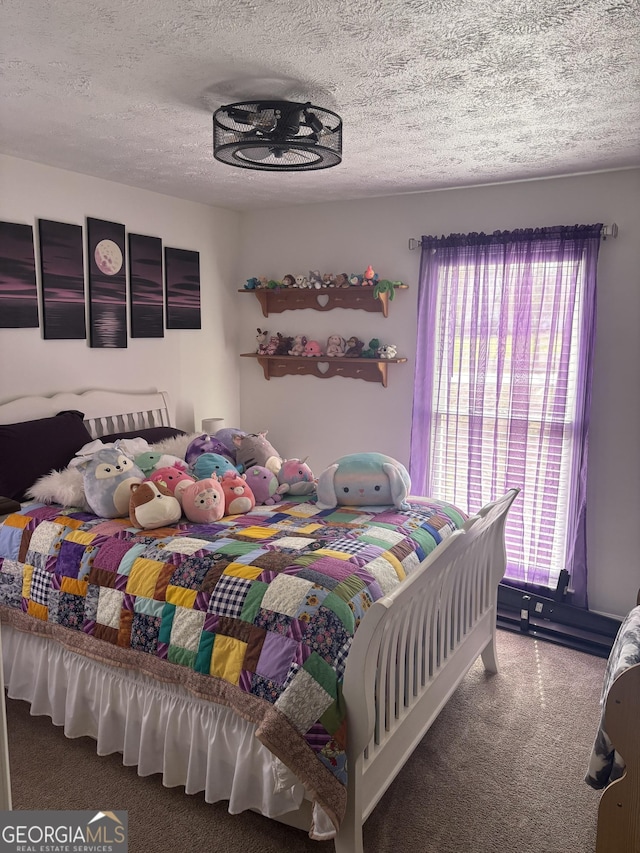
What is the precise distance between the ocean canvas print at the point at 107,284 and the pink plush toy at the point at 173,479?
4.09 feet

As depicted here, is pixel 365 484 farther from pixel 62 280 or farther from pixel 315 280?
pixel 62 280

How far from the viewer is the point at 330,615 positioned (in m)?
1.96

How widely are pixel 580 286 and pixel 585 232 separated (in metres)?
0.28

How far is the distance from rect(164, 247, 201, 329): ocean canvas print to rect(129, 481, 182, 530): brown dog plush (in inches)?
72.1

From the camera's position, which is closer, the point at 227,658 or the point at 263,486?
the point at 227,658

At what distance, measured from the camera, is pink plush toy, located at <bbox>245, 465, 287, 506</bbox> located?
9.94 ft

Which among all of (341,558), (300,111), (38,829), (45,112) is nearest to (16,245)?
(45,112)

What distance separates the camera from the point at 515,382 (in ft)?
12.1

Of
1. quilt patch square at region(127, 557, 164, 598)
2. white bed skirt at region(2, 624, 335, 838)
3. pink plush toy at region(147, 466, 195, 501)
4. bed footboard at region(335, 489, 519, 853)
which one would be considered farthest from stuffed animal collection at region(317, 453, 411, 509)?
white bed skirt at region(2, 624, 335, 838)

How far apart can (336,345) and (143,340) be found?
1.25m

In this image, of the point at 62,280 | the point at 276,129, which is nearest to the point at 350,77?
the point at 276,129

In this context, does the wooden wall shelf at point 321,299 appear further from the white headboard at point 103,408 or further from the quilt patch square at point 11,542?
the quilt patch square at point 11,542

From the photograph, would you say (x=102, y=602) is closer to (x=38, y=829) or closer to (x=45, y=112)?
(x=38, y=829)

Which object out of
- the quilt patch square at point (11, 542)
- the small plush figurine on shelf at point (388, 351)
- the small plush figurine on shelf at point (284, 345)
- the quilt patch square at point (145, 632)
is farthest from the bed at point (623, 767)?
the small plush figurine on shelf at point (284, 345)
